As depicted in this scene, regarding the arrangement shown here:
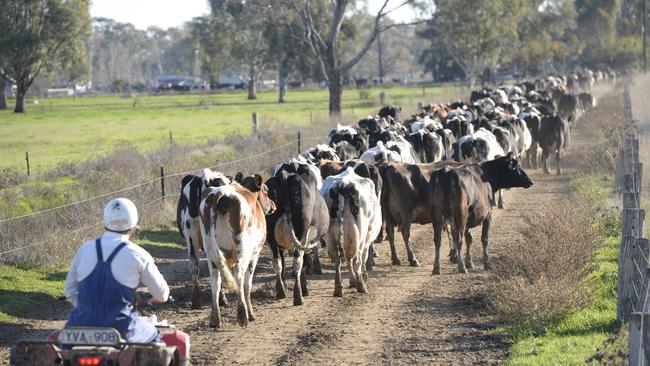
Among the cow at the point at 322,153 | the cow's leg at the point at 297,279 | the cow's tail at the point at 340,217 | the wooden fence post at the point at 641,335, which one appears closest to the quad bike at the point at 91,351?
the wooden fence post at the point at 641,335

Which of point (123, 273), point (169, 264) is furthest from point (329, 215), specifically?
point (123, 273)

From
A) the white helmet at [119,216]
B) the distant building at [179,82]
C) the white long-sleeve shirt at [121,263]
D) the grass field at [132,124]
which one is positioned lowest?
the grass field at [132,124]

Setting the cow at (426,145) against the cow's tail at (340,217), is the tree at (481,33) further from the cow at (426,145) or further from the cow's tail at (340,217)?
the cow's tail at (340,217)

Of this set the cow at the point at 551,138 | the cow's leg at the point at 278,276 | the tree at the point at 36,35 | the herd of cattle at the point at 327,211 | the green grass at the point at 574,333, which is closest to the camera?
the green grass at the point at 574,333

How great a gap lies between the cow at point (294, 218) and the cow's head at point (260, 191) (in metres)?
0.66

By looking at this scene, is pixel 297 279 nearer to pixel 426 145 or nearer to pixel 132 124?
pixel 426 145

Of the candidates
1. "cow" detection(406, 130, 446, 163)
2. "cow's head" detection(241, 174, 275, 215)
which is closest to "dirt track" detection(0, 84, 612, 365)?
"cow's head" detection(241, 174, 275, 215)

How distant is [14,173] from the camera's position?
31703 mm

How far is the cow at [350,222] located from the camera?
573 inches

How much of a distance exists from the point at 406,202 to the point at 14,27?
212ft

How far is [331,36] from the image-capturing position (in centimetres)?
4950

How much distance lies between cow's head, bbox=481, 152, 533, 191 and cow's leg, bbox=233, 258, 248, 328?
746cm

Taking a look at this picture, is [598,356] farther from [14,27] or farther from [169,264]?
[14,27]

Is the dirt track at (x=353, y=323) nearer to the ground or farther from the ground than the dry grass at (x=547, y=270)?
nearer to the ground
